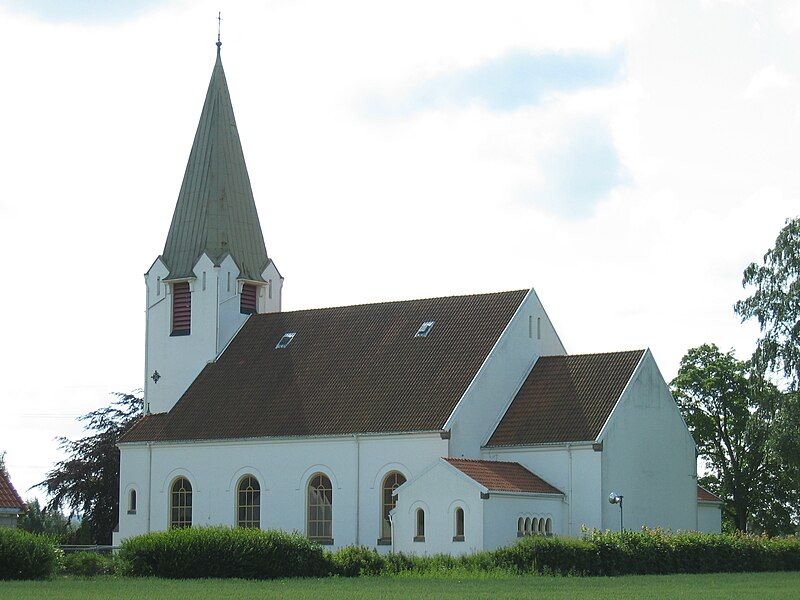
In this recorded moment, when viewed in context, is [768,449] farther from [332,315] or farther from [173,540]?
[173,540]

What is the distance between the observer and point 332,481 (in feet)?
165

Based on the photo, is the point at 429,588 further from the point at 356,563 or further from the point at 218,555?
the point at 218,555

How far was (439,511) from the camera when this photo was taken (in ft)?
148

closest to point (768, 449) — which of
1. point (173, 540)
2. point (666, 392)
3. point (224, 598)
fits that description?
point (666, 392)

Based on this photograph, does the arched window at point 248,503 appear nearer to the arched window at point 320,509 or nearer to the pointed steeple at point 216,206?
the arched window at point 320,509

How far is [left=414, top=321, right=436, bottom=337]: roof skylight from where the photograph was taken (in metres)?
53.1

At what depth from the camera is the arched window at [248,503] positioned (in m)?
52.4

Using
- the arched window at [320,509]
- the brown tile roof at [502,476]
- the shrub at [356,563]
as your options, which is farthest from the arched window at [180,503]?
the shrub at [356,563]

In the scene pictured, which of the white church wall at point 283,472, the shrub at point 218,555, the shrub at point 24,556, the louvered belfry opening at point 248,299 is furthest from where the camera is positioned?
the louvered belfry opening at point 248,299

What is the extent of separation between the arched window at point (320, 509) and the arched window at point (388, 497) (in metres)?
2.31

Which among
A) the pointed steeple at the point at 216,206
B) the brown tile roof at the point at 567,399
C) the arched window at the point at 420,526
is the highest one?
the pointed steeple at the point at 216,206

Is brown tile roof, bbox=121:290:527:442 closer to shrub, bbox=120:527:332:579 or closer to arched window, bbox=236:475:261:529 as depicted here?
arched window, bbox=236:475:261:529

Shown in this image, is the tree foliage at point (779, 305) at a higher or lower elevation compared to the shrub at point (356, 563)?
higher

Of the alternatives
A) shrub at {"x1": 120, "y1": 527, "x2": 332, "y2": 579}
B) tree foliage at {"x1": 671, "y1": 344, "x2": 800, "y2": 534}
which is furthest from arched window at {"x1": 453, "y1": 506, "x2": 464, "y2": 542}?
tree foliage at {"x1": 671, "y1": 344, "x2": 800, "y2": 534}
